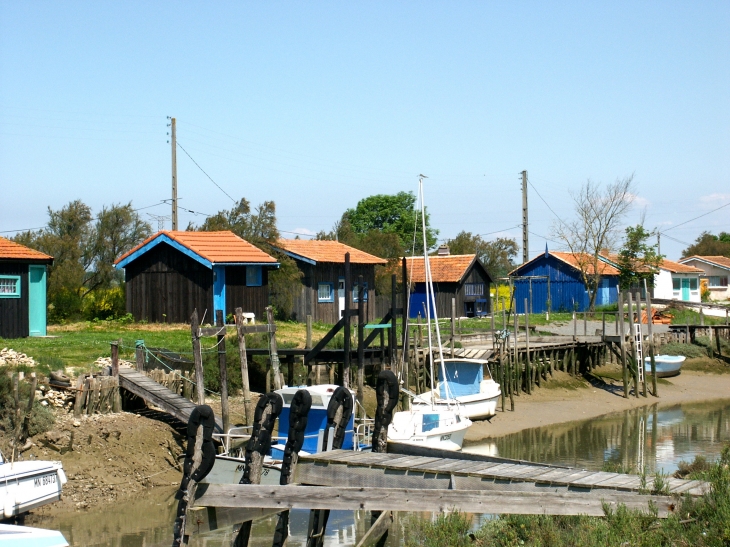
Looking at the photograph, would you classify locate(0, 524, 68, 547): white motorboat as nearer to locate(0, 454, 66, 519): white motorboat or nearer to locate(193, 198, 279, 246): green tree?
locate(0, 454, 66, 519): white motorboat

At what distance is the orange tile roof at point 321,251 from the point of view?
1567 inches

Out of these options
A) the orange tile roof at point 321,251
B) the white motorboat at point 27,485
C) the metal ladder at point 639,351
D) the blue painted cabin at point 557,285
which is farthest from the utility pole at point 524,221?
the white motorboat at point 27,485

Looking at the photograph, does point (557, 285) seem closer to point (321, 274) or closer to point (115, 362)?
point (321, 274)

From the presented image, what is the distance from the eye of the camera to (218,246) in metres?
33.6

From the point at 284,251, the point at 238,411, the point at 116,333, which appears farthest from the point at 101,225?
the point at 238,411

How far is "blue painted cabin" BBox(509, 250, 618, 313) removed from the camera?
55.7m

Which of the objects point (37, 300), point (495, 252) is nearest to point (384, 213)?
point (495, 252)

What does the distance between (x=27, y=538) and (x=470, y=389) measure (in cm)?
1661

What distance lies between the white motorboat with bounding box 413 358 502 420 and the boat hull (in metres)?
11.8

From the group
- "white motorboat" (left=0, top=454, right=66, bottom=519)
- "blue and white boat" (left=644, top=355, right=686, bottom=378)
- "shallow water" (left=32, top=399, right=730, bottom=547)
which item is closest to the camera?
"white motorboat" (left=0, top=454, right=66, bottom=519)

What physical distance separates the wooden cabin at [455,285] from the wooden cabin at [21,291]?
80.3 ft

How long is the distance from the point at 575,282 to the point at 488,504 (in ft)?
161

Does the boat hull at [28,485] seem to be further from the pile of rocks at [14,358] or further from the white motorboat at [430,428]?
the white motorboat at [430,428]

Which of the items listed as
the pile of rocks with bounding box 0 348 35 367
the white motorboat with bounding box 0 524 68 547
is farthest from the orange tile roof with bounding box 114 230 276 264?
the white motorboat with bounding box 0 524 68 547
